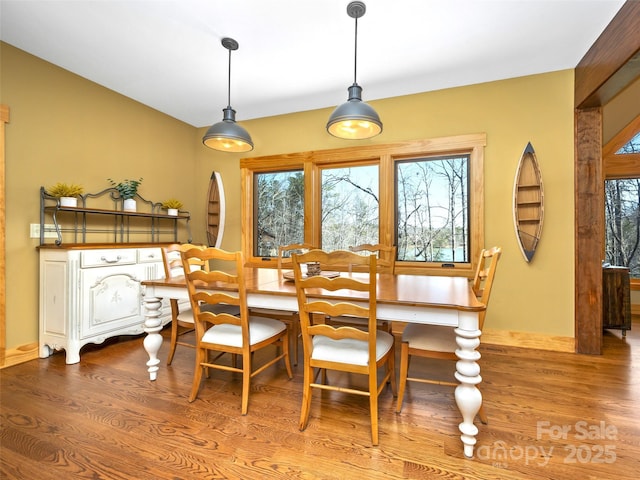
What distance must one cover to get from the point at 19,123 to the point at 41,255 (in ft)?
3.69

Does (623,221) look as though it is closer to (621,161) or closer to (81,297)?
(621,161)

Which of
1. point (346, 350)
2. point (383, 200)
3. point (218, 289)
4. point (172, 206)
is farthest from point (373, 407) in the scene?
point (172, 206)

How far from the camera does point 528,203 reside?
2.91 meters

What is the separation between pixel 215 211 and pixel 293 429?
10.3 feet

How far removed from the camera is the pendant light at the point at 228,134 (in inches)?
91.8

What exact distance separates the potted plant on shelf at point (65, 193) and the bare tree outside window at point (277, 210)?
1.93 metres

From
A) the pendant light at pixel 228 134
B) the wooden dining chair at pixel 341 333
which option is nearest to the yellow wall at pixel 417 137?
the pendant light at pixel 228 134

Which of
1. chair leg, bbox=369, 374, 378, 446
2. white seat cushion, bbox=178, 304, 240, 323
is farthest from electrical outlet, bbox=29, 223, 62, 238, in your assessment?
chair leg, bbox=369, 374, 378, 446

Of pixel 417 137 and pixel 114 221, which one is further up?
pixel 417 137

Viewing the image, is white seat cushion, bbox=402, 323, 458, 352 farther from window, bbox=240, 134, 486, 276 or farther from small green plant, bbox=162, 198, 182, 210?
small green plant, bbox=162, 198, 182, 210

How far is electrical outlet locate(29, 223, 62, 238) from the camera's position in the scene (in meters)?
2.65

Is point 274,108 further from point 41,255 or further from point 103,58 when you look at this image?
point 41,255

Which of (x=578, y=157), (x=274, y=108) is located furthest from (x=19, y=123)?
(x=578, y=157)

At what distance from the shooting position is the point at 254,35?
2.42 metres
